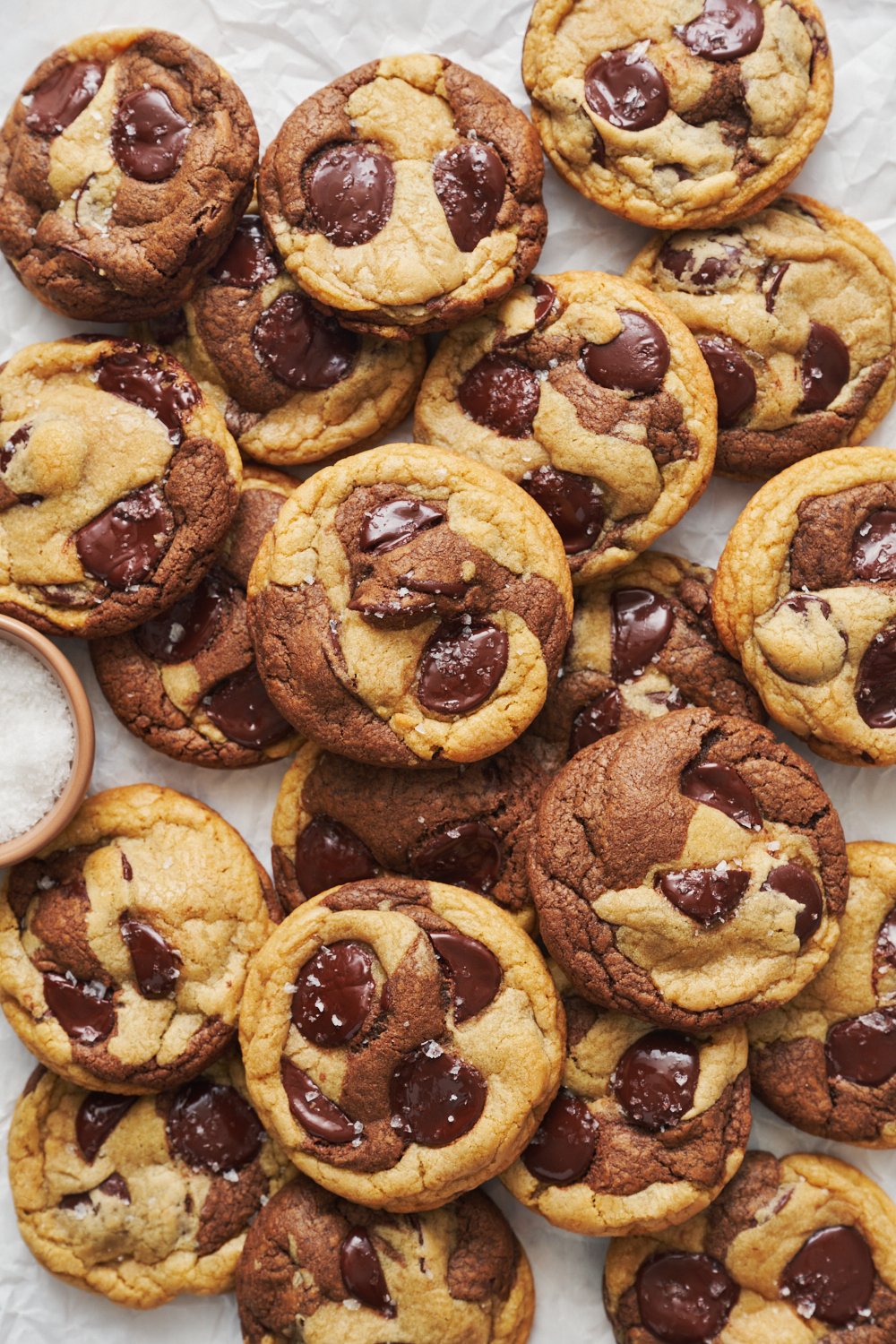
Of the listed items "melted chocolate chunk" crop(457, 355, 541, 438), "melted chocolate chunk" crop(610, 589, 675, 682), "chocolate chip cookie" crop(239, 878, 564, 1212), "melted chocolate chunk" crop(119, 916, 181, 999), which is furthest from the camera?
"melted chocolate chunk" crop(610, 589, 675, 682)

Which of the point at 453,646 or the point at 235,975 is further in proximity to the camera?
the point at 235,975

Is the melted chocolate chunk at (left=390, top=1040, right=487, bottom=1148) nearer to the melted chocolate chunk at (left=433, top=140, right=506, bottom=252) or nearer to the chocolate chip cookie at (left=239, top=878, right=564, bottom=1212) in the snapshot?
the chocolate chip cookie at (left=239, top=878, right=564, bottom=1212)

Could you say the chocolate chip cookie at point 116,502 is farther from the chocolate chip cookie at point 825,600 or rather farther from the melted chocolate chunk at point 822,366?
the melted chocolate chunk at point 822,366

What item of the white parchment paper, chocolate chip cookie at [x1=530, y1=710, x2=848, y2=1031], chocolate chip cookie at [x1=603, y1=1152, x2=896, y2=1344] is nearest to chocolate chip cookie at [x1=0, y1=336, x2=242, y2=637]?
the white parchment paper

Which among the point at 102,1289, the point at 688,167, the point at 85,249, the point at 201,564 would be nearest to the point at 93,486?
the point at 201,564

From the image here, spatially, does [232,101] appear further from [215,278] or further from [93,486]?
[93,486]

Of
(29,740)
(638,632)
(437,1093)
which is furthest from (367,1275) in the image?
(638,632)
